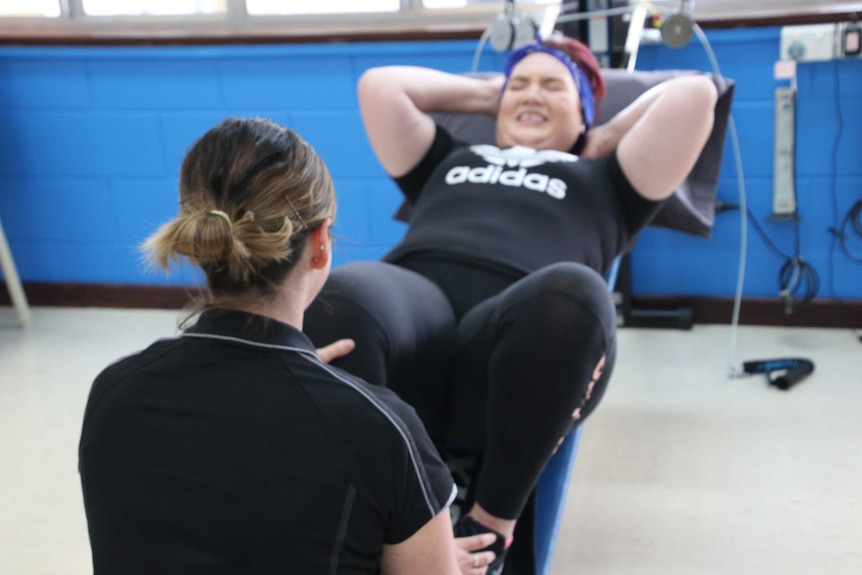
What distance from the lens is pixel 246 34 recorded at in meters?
3.08

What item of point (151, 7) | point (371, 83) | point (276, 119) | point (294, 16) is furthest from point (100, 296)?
point (371, 83)

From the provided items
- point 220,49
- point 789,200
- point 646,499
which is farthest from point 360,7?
point 646,499

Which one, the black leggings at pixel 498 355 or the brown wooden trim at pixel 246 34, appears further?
the brown wooden trim at pixel 246 34

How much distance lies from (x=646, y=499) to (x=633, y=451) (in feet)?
0.73

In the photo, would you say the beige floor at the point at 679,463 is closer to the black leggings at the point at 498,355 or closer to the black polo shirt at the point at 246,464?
the black leggings at the point at 498,355

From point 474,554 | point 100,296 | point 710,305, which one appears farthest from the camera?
point 100,296

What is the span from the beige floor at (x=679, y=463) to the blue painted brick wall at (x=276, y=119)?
317 millimetres

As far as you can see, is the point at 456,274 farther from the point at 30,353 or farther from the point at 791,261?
the point at 30,353

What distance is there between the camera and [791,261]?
2.89m

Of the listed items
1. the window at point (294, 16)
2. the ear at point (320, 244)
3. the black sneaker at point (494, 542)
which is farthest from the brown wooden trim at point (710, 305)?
the ear at point (320, 244)

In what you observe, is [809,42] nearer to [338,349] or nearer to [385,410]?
[338,349]

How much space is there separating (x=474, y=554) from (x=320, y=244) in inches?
23.8

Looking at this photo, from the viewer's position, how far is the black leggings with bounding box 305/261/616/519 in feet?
4.66

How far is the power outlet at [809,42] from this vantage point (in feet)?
8.73
